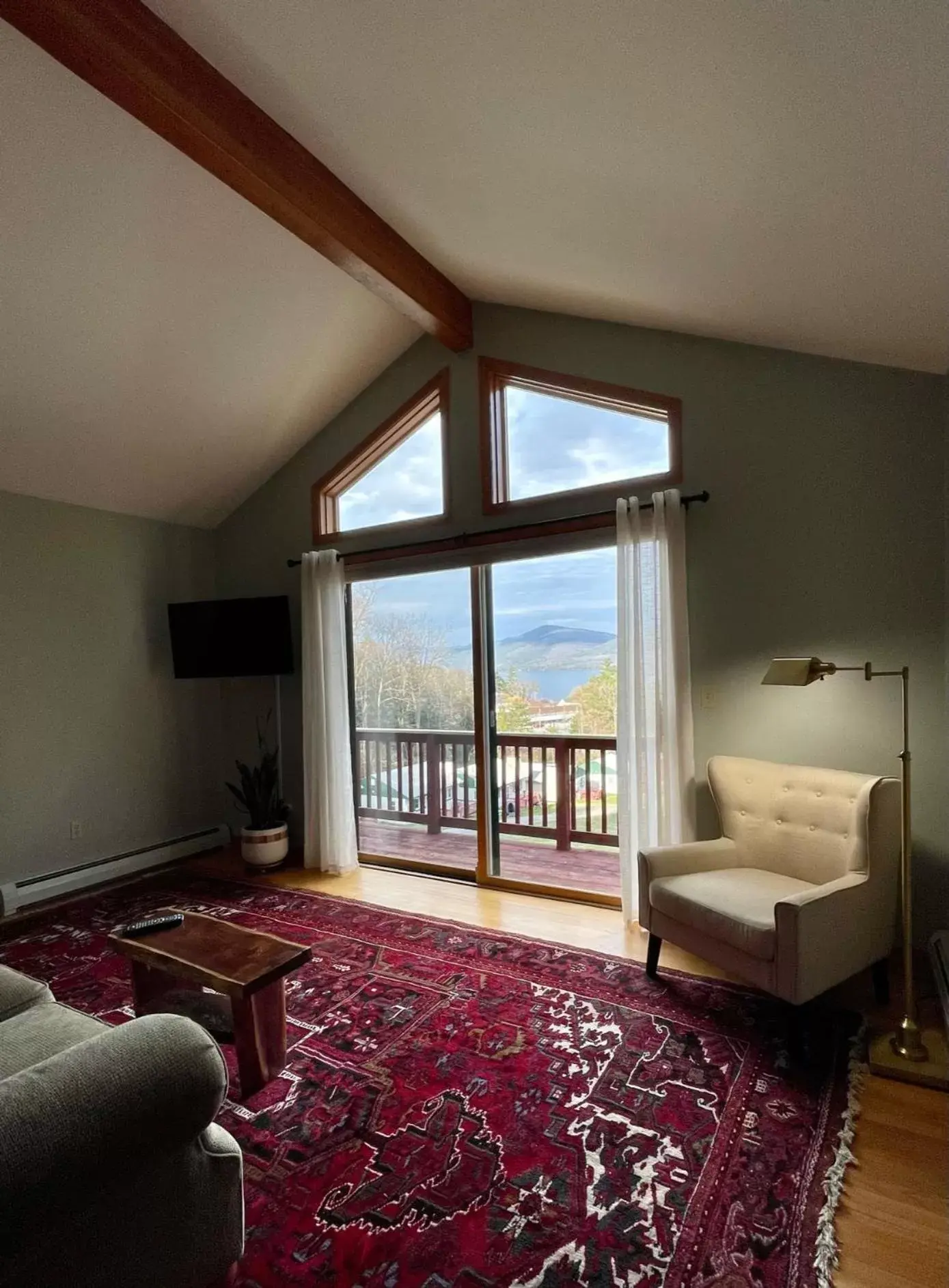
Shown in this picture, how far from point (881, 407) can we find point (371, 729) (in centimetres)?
357

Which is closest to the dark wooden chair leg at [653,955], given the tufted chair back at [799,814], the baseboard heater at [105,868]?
the tufted chair back at [799,814]

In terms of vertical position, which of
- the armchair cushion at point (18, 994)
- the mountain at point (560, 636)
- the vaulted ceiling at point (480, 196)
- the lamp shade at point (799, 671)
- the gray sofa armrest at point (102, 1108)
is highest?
the vaulted ceiling at point (480, 196)

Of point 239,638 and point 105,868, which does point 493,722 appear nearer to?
point 239,638

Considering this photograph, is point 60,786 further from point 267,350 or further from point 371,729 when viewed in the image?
point 267,350

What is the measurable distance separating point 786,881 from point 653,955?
2.12 feet

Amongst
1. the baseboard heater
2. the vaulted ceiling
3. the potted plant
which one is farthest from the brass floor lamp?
the baseboard heater

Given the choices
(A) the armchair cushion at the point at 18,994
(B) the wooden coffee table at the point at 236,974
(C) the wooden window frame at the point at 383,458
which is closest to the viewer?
(A) the armchair cushion at the point at 18,994

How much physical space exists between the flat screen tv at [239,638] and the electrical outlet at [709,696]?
9.37 ft

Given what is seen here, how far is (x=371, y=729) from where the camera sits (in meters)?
4.71

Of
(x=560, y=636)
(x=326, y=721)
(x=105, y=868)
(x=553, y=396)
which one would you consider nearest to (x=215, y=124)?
(x=553, y=396)

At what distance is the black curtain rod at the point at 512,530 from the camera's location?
335cm

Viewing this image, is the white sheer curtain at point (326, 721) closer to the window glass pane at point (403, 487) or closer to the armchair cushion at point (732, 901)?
the window glass pane at point (403, 487)

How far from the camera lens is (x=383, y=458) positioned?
4590 millimetres

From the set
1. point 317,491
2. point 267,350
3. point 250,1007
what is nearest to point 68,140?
point 267,350
